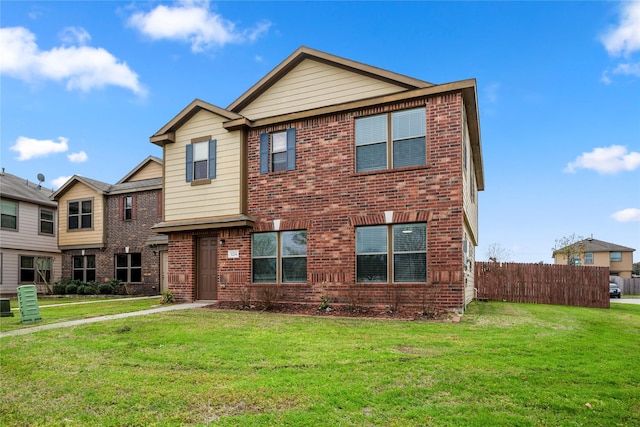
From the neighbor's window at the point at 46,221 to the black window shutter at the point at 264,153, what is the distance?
1782 cm

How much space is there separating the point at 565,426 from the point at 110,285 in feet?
71.0

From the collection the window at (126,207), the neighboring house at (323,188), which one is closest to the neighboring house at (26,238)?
the window at (126,207)

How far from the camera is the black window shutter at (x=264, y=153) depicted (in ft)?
44.8

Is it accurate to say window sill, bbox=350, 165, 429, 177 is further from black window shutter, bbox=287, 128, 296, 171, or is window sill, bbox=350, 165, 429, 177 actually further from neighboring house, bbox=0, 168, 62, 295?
neighboring house, bbox=0, 168, 62, 295

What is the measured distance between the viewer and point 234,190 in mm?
13789

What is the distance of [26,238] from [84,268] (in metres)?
3.36

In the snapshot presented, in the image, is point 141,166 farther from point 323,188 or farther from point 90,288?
point 323,188

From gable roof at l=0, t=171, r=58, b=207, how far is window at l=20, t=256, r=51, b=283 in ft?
10.6

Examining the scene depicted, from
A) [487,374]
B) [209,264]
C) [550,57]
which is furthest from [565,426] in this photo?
[550,57]

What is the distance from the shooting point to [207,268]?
14625 millimetres

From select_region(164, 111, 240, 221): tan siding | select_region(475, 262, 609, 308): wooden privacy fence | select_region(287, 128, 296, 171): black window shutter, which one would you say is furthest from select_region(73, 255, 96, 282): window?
select_region(475, 262, 609, 308): wooden privacy fence

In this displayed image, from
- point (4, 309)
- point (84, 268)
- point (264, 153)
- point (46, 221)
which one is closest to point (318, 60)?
point (264, 153)

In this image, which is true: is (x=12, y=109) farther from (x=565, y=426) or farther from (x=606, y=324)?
(x=606, y=324)

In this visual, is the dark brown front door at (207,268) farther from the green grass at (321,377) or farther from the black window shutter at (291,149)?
the green grass at (321,377)
